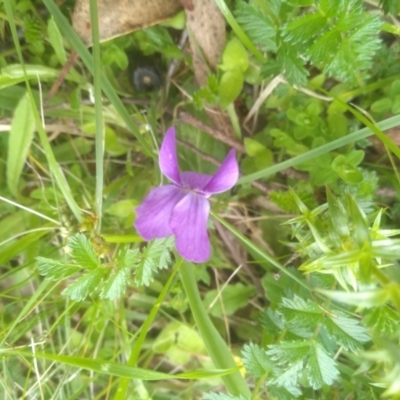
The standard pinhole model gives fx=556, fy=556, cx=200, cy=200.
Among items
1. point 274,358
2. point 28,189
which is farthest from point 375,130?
point 28,189

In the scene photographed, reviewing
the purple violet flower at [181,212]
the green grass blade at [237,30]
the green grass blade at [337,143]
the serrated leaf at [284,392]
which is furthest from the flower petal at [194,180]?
the serrated leaf at [284,392]

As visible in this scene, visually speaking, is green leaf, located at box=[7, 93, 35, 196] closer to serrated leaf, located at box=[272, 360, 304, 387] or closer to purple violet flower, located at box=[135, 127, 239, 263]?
purple violet flower, located at box=[135, 127, 239, 263]

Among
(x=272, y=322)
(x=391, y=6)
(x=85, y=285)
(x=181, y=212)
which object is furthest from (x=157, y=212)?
(x=391, y=6)

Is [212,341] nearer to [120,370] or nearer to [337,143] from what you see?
[120,370]

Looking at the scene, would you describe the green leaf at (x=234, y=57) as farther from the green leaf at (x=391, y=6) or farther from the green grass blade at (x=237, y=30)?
the green leaf at (x=391, y=6)

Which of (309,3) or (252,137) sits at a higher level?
(309,3)

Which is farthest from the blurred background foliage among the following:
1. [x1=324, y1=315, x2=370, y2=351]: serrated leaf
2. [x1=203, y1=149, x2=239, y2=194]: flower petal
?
[x1=203, y1=149, x2=239, y2=194]: flower petal

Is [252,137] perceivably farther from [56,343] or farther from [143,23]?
[56,343]
